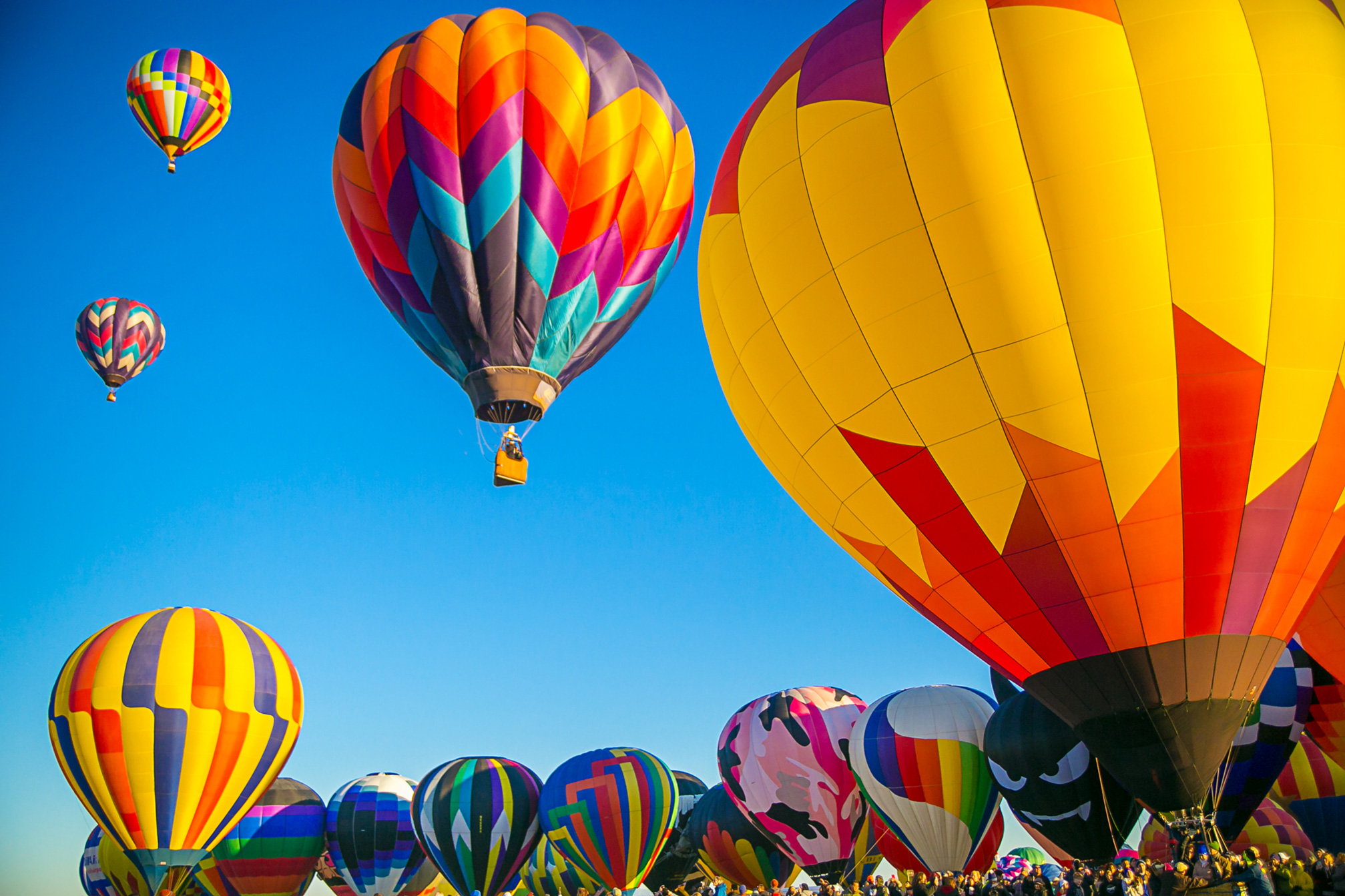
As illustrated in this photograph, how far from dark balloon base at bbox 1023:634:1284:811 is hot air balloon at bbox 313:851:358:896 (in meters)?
21.3

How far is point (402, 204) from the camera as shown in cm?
1147

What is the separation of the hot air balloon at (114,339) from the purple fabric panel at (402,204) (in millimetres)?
11615

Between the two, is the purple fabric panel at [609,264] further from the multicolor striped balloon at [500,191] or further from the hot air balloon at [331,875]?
the hot air balloon at [331,875]

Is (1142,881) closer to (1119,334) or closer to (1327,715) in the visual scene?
(1327,715)

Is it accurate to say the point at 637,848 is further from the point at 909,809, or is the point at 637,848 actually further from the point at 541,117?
the point at 541,117

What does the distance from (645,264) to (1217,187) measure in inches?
296

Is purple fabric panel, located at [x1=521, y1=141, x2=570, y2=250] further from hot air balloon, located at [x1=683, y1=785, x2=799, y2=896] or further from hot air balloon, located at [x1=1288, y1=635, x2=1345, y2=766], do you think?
hot air balloon, located at [x1=683, y1=785, x2=799, y2=896]

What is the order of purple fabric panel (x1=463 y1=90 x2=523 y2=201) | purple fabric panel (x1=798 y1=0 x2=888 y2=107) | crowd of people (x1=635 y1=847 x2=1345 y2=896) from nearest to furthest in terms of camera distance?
1. crowd of people (x1=635 y1=847 x2=1345 y2=896)
2. purple fabric panel (x1=798 y1=0 x2=888 y2=107)
3. purple fabric panel (x1=463 y1=90 x2=523 y2=201)

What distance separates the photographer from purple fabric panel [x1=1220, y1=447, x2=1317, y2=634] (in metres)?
6.49

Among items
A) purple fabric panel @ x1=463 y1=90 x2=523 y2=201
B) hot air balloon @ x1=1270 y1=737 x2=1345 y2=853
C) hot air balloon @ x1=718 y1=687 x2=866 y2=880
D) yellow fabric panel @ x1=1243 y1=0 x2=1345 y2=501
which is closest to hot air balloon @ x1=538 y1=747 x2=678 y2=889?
hot air balloon @ x1=718 y1=687 x2=866 y2=880

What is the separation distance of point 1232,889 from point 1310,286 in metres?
3.73

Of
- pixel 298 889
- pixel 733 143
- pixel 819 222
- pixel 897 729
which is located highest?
pixel 733 143

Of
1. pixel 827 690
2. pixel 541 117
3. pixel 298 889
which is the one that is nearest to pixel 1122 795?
pixel 827 690

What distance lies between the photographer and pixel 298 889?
76.1 ft
